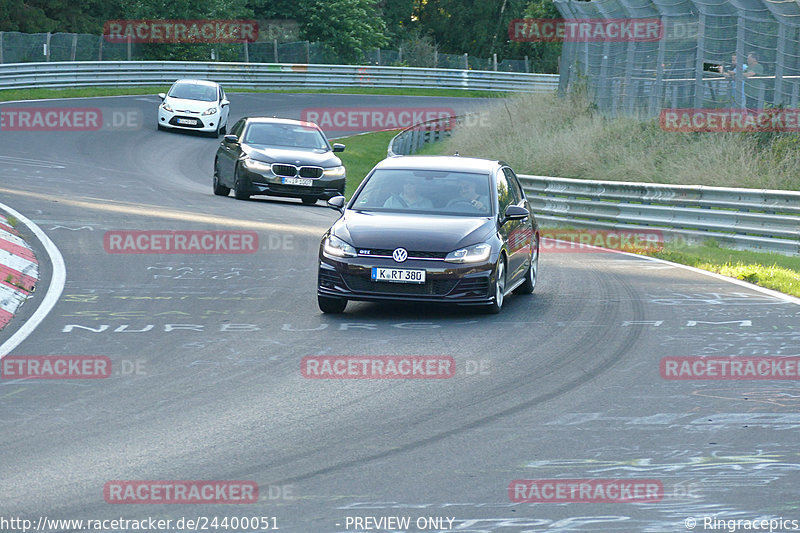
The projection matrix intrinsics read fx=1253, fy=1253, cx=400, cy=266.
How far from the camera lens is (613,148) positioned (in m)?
29.0

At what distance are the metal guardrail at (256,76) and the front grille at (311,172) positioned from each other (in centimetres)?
1810

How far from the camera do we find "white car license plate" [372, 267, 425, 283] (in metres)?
11.8

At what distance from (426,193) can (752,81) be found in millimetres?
15309

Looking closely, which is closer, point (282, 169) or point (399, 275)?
point (399, 275)

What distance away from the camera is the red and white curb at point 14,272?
12.4 metres

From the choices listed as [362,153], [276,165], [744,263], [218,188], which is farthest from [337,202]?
[362,153]

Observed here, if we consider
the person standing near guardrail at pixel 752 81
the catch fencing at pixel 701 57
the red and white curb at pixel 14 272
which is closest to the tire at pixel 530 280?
the red and white curb at pixel 14 272

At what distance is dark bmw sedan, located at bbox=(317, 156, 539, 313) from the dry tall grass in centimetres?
1148

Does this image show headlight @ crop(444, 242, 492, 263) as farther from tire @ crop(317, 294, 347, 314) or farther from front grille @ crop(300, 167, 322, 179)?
front grille @ crop(300, 167, 322, 179)

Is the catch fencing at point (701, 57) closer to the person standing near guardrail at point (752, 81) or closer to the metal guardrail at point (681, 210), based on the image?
the person standing near guardrail at point (752, 81)

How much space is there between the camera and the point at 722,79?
27.1 m

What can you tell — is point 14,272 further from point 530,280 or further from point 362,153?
point 362,153

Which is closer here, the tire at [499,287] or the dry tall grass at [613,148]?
the tire at [499,287]

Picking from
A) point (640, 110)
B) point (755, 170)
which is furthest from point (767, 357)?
point (640, 110)
